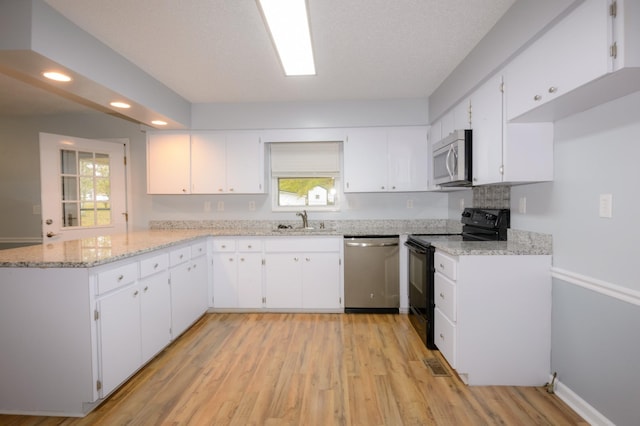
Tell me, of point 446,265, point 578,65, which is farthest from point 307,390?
point 578,65

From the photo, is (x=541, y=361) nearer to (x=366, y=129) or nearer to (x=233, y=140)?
(x=366, y=129)

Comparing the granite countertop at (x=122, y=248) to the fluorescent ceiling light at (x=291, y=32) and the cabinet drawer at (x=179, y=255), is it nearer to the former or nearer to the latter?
the cabinet drawer at (x=179, y=255)

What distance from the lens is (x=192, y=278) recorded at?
3266 millimetres

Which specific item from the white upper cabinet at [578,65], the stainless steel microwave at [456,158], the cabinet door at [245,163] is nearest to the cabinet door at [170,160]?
the cabinet door at [245,163]

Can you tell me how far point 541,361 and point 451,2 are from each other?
2.39 meters

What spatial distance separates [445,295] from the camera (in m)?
2.46

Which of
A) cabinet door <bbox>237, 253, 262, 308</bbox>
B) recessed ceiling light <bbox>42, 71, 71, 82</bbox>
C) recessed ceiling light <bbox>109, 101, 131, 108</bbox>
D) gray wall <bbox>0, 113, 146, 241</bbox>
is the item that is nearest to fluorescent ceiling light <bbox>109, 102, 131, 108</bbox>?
recessed ceiling light <bbox>109, 101, 131, 108</bbox>

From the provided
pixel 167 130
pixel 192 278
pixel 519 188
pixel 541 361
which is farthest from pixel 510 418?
pixel 167 130

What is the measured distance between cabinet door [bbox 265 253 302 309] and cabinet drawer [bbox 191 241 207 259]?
0.68 meters

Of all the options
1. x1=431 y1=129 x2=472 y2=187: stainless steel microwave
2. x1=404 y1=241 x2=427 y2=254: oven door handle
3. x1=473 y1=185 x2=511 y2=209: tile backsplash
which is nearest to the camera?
x1=431 y1=129 x2=472 y2=187: stainless steel microwave

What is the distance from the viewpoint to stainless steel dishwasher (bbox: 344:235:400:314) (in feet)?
11.7

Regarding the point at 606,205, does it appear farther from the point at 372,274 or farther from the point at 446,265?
the point at 372,274

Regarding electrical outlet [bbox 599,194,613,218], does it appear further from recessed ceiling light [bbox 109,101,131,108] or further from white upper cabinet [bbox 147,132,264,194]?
recessed ceiling light [bbox 109,101,131,108]

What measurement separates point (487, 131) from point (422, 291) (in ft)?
4.74
